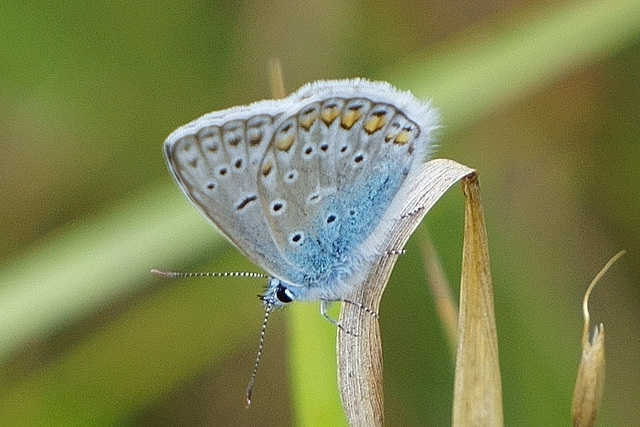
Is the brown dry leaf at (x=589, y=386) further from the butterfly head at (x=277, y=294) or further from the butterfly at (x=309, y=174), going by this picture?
the butterfly head at (x=277, y=294)

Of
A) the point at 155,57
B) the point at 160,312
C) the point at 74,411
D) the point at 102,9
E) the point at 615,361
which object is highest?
the point at 102,9

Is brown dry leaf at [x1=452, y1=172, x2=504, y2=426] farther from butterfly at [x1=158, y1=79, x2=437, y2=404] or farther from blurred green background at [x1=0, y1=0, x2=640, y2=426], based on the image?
blurred green background at [x1=0, y1=0, x2=640, y2=426]

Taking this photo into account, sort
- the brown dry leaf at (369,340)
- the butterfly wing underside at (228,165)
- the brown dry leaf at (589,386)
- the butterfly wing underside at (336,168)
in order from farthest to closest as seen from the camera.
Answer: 1. the butterfly wing underside at (336,168)
2. the butterfly wing underside at (228,165)
3. the brown dry leaf at (369,340)
4. the brown dry leaf at (589,386)

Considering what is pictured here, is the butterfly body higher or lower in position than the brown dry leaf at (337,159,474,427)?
higher

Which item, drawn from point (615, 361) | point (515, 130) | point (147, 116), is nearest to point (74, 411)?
point (147, 116)

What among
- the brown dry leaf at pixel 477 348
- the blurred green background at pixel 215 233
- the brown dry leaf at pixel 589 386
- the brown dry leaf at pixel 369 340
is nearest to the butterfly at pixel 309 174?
the brown dry leaf at pixel 369 340

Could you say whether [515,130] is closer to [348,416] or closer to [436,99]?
[436,99]

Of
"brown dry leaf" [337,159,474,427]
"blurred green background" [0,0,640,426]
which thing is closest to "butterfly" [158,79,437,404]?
"brown dry leaf" [337,159,474,427]

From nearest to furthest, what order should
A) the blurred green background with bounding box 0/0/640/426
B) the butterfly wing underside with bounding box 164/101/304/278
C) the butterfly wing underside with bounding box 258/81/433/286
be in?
the butterfly wing underside with bounding box 164/101/304/278 → the butterfly wing underside with bounding box 258/81/433/286 → the blurred green background with bounding box 0/0/640/426

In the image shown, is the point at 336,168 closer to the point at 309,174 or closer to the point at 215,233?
the point at 309,174
